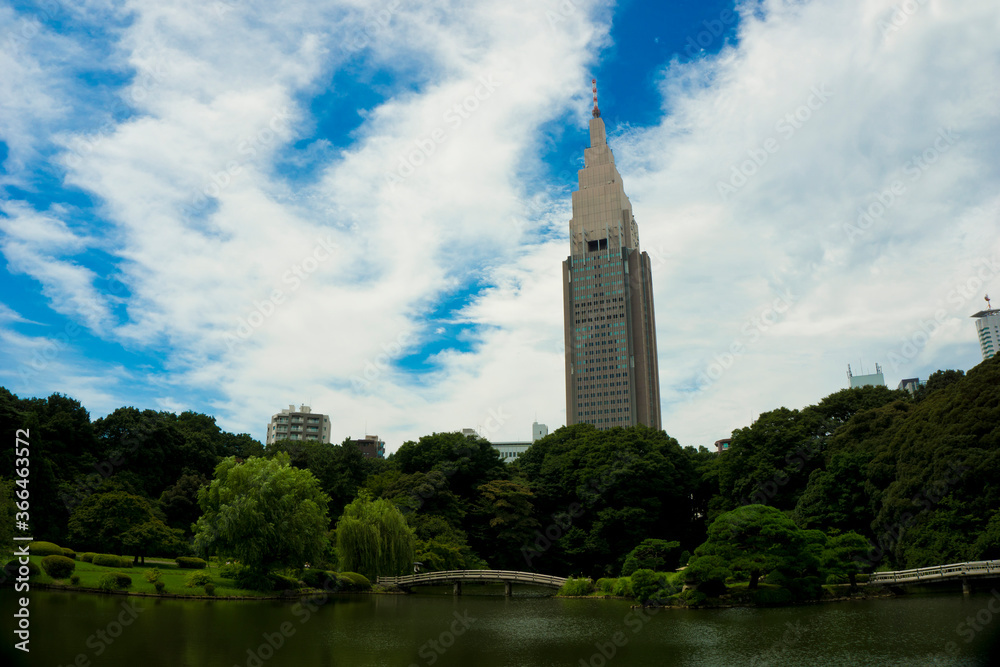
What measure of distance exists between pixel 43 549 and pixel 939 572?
1665 inches

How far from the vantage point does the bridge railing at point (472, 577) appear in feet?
131

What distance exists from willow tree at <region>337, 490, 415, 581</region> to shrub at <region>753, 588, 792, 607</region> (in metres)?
20.4

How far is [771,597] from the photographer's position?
29641 mm

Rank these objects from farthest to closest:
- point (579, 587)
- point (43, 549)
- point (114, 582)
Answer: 1. point (579, 587)
2. point (43, 549)
3. point (114, 582)

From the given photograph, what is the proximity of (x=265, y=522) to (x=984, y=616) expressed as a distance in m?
28.8

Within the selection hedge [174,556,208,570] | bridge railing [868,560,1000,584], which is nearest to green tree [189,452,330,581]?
hedge [174,556,208,570]

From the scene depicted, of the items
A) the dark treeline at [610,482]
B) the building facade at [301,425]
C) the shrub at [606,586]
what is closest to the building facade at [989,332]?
the dark treeline at [610,482]

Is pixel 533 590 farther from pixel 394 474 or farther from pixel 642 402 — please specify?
pixel 642 402

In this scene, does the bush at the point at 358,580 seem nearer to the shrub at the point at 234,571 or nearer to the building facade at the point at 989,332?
the shrub at the point at 234,571

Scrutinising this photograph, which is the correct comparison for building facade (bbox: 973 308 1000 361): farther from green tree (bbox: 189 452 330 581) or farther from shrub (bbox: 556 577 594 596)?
green tree (bbox: 189 452 330 581)

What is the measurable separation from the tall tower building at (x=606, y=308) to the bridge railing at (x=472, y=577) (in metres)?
74.4

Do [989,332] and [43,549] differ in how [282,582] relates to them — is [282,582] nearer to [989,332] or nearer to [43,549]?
[43,549]

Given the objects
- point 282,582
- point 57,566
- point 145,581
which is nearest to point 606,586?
point 282,582

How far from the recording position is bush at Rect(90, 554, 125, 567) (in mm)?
33531
